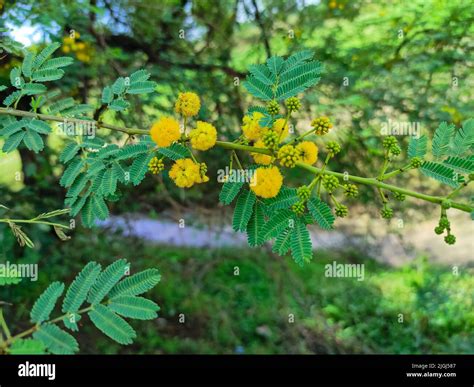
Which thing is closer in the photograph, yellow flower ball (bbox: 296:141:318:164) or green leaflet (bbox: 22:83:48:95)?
yellow flower ball (bbox: 296:141:318:164)

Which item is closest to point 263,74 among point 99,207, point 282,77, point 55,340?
point 282,77

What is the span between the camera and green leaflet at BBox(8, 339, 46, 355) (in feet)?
1.73

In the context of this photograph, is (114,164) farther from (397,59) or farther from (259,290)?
(259,290)

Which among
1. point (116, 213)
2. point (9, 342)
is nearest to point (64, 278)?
point (116, 213)

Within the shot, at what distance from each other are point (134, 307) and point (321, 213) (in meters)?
0.27

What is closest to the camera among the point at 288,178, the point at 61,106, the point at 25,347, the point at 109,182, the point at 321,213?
the point at 25,347

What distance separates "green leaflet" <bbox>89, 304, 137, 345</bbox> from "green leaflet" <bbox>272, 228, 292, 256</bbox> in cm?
21

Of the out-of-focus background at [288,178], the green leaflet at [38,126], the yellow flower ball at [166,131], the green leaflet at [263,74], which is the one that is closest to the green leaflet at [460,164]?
the green leaflet at [263,74]

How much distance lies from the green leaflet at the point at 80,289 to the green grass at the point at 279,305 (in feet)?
5.88

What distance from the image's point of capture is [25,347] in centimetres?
53

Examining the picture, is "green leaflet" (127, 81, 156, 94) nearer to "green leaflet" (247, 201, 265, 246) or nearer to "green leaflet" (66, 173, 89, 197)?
"green leaflet" (66, 173, 89, 197)

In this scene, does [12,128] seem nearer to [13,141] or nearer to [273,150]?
[13,141]
